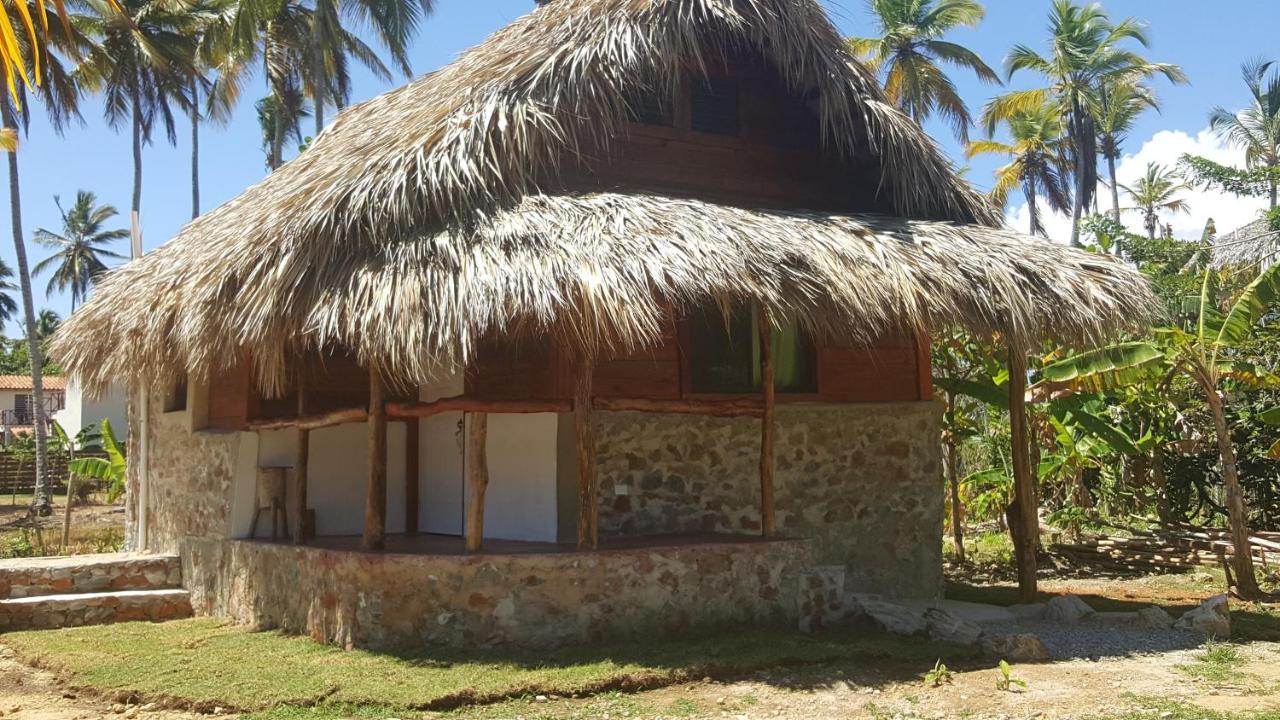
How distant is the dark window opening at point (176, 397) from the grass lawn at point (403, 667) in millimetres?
3388

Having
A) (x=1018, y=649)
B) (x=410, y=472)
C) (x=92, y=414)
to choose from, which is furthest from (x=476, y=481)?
(x=92, y=414)

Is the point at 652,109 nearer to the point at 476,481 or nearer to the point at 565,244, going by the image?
the point at 565,244

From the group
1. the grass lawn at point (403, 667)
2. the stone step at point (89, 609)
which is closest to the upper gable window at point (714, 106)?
the grass lawn at point (403, 667)

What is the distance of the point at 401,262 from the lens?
269 inches

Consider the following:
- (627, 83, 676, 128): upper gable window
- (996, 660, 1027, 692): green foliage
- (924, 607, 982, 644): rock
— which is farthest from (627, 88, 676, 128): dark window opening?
(996, 660, 1027, 692): green foliage

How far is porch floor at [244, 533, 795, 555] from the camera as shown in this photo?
23.4 ft

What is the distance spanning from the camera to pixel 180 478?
1030cm

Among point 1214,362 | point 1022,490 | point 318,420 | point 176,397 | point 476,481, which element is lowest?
point 1022,490

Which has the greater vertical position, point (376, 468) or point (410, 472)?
point (376, 468)

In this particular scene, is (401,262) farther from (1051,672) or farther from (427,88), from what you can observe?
(1051,672)

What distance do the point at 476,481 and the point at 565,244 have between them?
1.70 m

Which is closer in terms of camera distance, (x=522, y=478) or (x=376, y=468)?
(x=376, y=468)

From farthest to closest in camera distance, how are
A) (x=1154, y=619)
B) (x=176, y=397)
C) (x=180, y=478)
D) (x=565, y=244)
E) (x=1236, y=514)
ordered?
(x=176, y=397), (x=180, y=478), (x=1236, y=514), (x=1154, y=619), (x=565, y=244)

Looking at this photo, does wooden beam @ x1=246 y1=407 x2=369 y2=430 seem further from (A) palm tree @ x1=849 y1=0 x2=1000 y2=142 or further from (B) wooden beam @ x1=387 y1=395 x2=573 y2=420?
(A) palm tree @ x1=849 y1=0 x2=1000 y2=142
